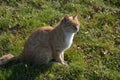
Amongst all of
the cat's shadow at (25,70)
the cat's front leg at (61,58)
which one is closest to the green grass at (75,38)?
the cat's shadow at (25,70)

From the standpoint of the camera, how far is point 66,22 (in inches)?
283

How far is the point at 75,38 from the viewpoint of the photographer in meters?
8.46

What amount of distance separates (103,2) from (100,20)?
92 centimetres

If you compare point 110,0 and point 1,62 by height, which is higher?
point 110,0

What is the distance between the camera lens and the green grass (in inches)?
287

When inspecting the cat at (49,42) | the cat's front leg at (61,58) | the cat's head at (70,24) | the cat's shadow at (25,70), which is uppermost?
the cat's head at (70,24)

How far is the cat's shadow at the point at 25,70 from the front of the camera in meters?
7.11

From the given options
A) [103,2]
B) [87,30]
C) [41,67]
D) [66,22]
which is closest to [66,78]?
[41,67]

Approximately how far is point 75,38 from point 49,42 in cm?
128

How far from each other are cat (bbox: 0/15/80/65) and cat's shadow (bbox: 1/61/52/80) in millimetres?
106

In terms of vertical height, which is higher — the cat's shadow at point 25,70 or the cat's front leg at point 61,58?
the cat's front leg at point 61,58

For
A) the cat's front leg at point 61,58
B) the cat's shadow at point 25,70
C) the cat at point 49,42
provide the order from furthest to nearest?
1. the cat's front leg at point 61,58
2. the cat at point 49,42
3. the cat's shadow at point 25,70

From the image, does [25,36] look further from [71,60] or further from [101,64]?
[101,64]

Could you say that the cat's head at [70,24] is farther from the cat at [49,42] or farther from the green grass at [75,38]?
the green grass at [75,38]
